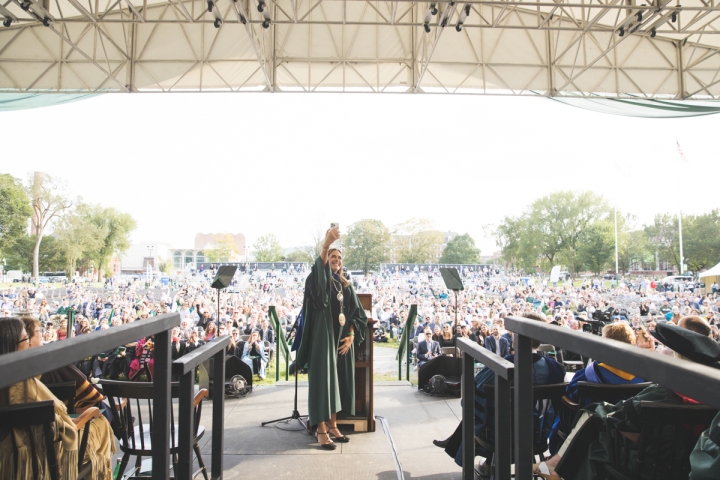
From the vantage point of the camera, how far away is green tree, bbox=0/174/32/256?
22.3 metres

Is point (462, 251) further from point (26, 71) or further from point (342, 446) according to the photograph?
point (342, 446)

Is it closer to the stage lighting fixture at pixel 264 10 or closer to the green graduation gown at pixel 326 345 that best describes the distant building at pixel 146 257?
the stage lighting fixture at pixel 264 10

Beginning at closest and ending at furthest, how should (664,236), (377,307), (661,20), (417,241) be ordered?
(661,20) → (377,307) → (417,241) → (664,236)

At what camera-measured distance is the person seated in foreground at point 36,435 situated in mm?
1650

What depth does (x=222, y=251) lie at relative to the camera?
162ft

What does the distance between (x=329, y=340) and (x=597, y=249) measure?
35513 millimetres

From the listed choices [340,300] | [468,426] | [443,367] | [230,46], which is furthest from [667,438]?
[230,46]

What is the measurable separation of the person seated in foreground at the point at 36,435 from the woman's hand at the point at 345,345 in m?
1.93

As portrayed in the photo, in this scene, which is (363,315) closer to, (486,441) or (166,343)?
(486,441)

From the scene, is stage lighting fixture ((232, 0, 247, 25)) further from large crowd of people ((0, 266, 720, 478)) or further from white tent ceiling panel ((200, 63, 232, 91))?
large crowd of people ((0, 266, 720, 478))

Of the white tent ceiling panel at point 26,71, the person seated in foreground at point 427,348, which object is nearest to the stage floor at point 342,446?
the person seated in foreground at point 427,348

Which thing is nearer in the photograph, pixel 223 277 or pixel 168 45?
pixel 223 277

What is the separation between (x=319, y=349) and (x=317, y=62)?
6.49m

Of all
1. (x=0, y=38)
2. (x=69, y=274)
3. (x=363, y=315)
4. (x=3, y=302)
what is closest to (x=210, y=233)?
(x=69, y=274)
